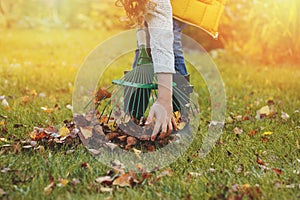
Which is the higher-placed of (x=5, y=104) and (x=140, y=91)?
(x=140, y=91)

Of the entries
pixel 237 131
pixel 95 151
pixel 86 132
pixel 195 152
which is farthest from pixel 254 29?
pixel 95 151

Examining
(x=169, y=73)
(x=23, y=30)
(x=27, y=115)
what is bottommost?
(x=23, y=30)

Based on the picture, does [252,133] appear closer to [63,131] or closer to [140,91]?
[140,91]

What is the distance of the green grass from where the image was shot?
1885 millimetres

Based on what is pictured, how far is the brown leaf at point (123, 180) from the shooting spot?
194 cm

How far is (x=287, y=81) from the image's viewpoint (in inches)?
171

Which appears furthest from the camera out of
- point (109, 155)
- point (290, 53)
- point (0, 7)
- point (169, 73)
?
point (0, 7)

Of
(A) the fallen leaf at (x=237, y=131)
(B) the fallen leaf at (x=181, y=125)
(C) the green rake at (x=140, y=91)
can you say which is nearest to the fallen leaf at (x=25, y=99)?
(C) the green rake at (x=140, y=91)

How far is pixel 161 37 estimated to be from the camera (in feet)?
6.89

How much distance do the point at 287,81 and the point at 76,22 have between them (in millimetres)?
5172

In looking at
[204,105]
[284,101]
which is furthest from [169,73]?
[284,101]

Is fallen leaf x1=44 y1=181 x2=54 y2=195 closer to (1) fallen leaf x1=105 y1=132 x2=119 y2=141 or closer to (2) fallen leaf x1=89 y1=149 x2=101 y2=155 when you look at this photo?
(2) fallen leaf x1=89 y1=149 x2=101 y2=155

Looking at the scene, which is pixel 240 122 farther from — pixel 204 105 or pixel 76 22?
pixel 76 22

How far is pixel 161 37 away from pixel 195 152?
64 centimetres
